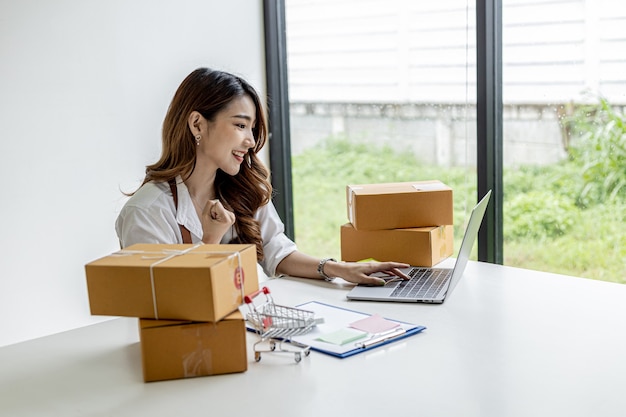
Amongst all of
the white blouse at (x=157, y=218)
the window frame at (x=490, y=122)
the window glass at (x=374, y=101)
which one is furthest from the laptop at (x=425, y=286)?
the window glass at (x=374, y=101)

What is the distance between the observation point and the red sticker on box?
150cm

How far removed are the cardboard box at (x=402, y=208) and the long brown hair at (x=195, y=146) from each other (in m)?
0.33

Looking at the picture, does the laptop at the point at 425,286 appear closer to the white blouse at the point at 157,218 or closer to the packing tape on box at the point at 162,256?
the white blouse at the point at 157,218

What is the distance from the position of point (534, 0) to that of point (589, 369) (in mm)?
1550

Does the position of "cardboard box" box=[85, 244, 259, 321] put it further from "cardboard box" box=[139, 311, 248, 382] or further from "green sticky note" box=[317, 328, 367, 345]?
"green sticky note" box=[317, 328, 367, 345]

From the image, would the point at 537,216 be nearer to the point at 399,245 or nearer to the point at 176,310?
the point at 399,245

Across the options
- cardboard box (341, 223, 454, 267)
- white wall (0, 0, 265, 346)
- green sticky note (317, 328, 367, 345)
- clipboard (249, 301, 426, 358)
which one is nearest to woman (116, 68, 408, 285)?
cardboard box (341, 223, 454, 267)

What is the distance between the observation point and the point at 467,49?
110 inches

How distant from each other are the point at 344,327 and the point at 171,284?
467 millimetres

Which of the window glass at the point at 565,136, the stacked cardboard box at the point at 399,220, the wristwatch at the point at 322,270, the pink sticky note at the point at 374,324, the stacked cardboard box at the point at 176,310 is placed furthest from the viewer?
the window glass at the point at 565,136

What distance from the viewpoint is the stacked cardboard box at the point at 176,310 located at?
56.3 inches

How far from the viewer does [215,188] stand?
7.73 feet

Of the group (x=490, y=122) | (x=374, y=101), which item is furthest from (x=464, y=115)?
(x=374, y=101)

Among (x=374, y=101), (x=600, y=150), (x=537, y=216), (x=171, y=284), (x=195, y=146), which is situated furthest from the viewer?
(x=374, y=101)
